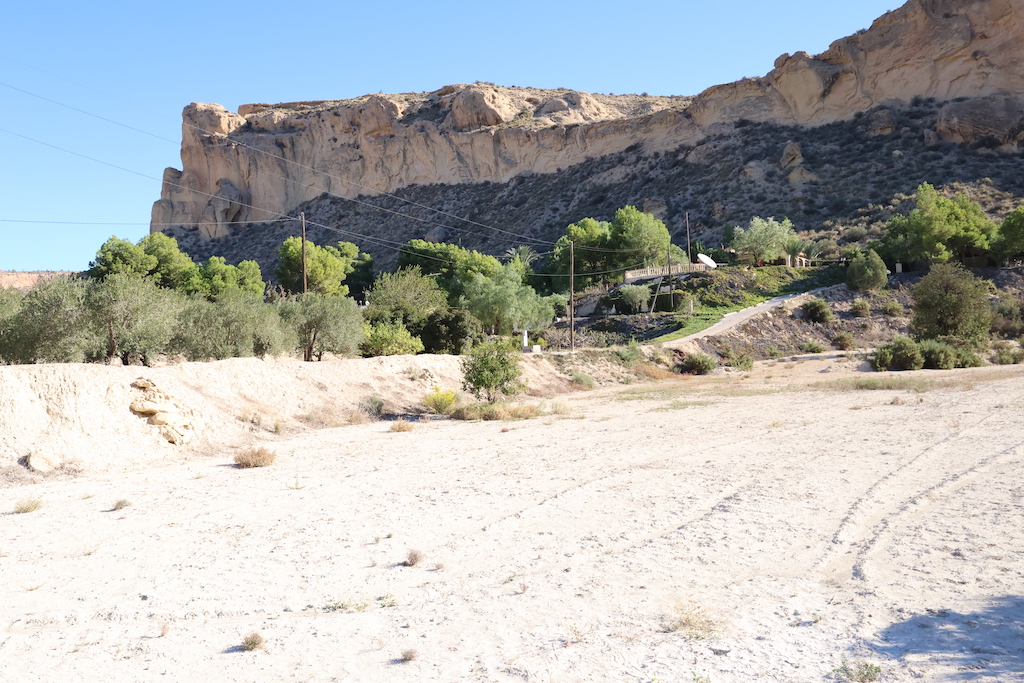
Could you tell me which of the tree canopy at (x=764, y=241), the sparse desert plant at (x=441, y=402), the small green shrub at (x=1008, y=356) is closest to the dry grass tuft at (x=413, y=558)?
the sparse desert plant at (x=441, y=402)

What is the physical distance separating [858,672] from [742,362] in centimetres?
3391

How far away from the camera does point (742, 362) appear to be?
37.3 meters

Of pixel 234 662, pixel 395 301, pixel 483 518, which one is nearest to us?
pixel 234 662

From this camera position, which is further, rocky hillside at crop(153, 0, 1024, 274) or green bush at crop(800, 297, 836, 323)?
rocky hillside at crop(153, 0, 1024, 274)

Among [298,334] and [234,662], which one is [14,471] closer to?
[234,662]

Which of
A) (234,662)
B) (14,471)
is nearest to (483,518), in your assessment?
(234,662)

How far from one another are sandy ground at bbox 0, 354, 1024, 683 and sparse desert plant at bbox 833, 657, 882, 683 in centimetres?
8

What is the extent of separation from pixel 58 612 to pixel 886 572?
23.0ft

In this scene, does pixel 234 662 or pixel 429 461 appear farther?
pixel 429 461

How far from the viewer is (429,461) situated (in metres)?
13.4

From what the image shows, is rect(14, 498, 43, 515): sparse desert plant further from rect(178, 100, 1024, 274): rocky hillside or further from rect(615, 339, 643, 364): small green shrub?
rect(178, 100, 1024, 274): rocky hillside

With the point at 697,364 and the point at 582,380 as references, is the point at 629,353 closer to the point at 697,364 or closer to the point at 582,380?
the point at 697,364

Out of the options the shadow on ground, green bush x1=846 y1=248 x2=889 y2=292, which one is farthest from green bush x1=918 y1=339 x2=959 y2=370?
the shadow on ground

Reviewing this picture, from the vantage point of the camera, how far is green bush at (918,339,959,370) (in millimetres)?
33031
